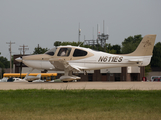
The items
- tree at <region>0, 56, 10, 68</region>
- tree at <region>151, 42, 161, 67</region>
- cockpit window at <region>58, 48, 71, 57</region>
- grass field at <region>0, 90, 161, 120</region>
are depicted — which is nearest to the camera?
grass field at <region>0, 90, 161, 120</region>

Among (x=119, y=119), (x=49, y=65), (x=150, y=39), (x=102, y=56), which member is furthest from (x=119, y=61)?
(x=119, y=119)

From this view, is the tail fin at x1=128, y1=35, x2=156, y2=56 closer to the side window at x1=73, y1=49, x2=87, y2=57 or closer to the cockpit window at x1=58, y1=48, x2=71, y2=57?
the side window at x1=73, y1=49, x2=87, y2=57

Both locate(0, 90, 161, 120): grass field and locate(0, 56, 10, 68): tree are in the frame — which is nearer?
locate(0, 90, 161, 120): grass field

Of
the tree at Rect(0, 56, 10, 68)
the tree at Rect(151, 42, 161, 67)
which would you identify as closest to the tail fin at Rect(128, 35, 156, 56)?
the tree at Rect(151, 42, 161, 67)

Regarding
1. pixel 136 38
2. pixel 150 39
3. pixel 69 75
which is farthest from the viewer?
pixel 136 38

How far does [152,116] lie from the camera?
6781 mm

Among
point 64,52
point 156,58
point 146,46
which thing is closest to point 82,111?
point 64,52

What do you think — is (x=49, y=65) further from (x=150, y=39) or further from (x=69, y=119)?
(x=69, y=119)

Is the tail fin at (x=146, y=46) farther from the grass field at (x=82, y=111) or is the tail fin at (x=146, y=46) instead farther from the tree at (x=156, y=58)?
the tree at (x=156, y=58)

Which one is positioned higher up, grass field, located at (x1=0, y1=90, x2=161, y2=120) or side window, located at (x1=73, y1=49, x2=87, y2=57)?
side window, located at (x1=73, y1=49, x2=87, y2=57)

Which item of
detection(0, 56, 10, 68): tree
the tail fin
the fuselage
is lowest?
detection(0, 56, 10, 68): tree

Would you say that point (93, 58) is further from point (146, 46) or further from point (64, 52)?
point (146, 46)

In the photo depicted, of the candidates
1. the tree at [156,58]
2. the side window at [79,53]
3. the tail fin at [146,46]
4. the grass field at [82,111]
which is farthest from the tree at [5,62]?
the grass field at [82,111]

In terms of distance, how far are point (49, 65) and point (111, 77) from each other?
2593 centimetres
